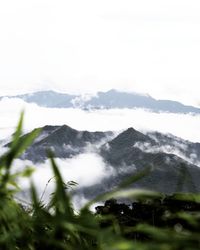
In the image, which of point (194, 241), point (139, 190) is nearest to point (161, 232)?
point (194, 241)

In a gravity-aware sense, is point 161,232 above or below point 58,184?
below

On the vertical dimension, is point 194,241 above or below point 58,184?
below

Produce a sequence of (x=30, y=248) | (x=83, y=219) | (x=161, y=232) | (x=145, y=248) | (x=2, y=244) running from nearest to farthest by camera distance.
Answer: (x=145, y=248), (x=161, y=232), (x=83, y=219), (x=2, y=244), (x=30, y=248)

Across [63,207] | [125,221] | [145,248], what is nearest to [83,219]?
[63,207]

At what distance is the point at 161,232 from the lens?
2086mm

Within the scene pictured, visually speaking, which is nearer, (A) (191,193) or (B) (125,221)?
(A) (191,193)

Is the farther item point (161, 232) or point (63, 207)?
point (63, 207)

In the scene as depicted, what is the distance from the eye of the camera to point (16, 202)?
3.08 m

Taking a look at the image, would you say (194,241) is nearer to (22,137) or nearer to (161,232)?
(161,232)

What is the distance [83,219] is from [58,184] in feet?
0.83

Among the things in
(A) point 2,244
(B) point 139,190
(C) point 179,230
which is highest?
(B) point 139,190

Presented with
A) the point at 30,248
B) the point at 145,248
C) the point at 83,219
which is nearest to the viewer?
the point at 145,248

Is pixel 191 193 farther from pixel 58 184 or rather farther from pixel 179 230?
pixel 58 184

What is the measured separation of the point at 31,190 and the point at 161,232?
1.85ft
